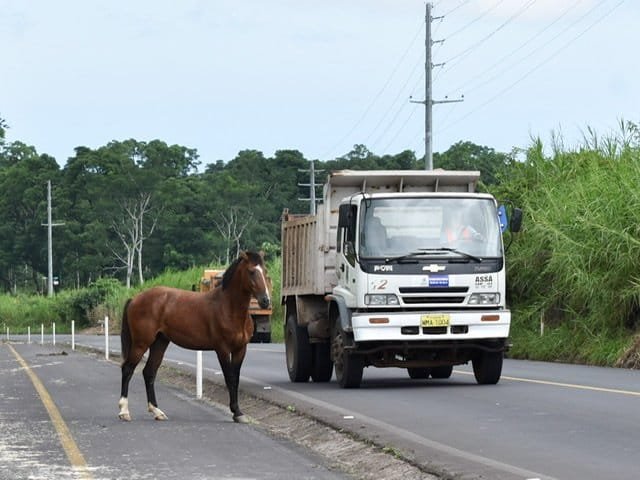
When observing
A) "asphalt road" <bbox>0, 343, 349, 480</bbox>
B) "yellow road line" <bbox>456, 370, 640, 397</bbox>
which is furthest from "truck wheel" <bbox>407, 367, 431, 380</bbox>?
"asphalt road" <bbox>0, 343, 349, 480</bbox>

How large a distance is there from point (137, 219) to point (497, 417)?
103m

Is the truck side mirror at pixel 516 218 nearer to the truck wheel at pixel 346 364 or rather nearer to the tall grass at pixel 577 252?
the truck wheel at pixel 346 364

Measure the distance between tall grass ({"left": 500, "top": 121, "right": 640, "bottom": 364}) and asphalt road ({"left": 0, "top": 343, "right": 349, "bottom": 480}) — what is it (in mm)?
10221

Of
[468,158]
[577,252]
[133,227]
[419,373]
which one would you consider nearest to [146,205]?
[133,227]

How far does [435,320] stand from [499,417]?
436cm

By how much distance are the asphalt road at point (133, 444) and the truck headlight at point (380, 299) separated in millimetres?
2679

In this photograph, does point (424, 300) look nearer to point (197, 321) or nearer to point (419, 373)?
point (419, 373)

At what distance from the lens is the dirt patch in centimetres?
1243

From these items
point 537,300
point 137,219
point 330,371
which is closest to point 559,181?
point 537,300

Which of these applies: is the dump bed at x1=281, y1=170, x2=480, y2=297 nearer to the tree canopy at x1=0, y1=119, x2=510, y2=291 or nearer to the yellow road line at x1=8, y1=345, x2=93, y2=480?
the yellow road line at x1=8, y1=345, x2=93, y2=480

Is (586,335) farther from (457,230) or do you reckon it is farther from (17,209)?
(17,209)

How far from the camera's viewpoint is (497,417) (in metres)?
16.5

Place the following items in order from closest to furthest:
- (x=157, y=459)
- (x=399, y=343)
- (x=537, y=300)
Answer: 1. (x=157, y=459)
2. (x=399, y=343)
3. (x=537, y=300)

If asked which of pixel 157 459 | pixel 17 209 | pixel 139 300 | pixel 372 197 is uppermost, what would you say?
pixel 17 209
